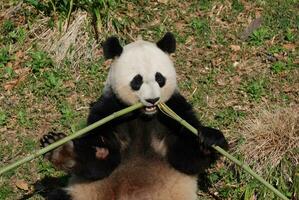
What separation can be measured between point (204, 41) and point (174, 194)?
3138mm

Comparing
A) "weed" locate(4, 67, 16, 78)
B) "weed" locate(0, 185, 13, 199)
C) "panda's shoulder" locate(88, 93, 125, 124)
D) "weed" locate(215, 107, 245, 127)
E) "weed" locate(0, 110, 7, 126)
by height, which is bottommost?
"weed" locate(0, 185, 13, 199)

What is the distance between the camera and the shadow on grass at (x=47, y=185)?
610cm

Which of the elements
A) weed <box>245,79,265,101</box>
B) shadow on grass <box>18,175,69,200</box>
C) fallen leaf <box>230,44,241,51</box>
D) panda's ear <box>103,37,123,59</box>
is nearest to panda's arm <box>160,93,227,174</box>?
panda's ear <box>103,37,123,59</box>

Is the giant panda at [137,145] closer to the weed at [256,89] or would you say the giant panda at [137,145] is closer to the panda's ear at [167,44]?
the panda's ear at [167,44]

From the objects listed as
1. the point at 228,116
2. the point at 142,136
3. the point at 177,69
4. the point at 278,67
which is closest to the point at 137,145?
the point at 142,136

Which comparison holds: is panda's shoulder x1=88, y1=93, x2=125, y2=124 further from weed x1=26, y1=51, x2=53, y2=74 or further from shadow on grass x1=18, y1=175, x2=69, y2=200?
weed x1=26, y1=51, x2=53, y2=74

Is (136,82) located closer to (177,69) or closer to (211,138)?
(211,138)

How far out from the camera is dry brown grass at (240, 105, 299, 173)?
5.64m

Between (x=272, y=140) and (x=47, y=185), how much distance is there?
234 cm

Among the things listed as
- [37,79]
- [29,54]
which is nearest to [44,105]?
[37,79]

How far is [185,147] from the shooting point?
5105mm

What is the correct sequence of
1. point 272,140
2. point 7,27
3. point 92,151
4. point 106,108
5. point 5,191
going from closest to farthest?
1. point 92,151
2. point 106,108
3. point 272,140
4. point 5,191
5. point 7,27

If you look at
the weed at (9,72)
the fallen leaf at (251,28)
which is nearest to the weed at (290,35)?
the fallen leaf at (251,28)

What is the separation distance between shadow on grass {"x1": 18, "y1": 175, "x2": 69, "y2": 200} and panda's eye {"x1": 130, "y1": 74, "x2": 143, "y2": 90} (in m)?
1.81
